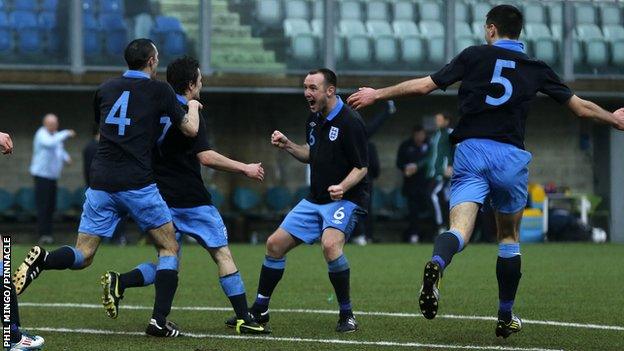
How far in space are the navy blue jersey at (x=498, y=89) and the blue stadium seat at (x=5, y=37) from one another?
1553 cm

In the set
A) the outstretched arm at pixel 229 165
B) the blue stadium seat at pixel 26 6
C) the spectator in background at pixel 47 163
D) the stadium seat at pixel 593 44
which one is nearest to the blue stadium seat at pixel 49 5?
the blue stadium seat at pixel 26 6

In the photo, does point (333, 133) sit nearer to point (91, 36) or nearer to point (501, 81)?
point (501, 81)

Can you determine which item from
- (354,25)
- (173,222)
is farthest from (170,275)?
(354,25)

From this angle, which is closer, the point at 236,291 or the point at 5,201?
the point at 236,291

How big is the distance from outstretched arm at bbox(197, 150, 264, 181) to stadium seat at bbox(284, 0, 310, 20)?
49.4 ft

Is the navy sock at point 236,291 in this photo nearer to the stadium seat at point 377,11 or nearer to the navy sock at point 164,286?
the navy sock at point 164,286

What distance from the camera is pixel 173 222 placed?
32.8 feet

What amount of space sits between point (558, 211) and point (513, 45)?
16.8 m

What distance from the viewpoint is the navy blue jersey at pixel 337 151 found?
1022 centimetres

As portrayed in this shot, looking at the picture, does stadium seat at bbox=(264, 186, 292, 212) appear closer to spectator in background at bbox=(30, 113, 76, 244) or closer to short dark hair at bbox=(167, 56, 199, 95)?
spectator in background at bbox=(30, 113, 76, 244)

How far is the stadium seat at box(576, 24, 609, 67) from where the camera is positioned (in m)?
26.3

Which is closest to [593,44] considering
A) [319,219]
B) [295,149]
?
[295,149]

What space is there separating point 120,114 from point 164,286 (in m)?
1.20

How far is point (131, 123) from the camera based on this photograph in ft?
31.0
